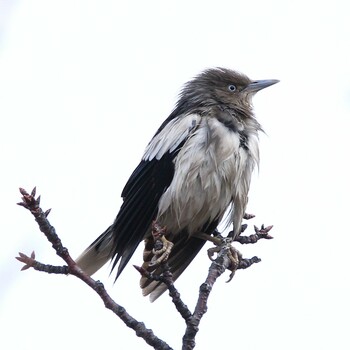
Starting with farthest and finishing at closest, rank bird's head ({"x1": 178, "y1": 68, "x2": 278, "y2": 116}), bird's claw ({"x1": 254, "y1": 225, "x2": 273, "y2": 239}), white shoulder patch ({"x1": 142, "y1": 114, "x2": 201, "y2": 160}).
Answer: bird's head ({"x1": 178, "y1": 68, "x2": 278, "y2": 116}), white shoulder patch ({"x1": 142, "y1": 114, "x2": 201, "y2": 160}), bird's claw ({"x1": 254, "y1": 225, "x2": 273, "y2": 239})

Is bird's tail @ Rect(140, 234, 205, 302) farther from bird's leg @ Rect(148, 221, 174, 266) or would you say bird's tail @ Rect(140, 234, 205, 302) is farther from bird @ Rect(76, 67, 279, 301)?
bird's leg @ Rect(148, 221, 174, 266)

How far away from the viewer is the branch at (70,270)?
12.3 feet

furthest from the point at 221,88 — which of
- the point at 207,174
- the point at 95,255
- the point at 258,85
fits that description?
the point at 95,255

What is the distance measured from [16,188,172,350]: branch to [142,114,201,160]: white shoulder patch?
222 cm

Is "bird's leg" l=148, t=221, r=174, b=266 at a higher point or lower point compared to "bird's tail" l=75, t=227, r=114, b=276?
lower

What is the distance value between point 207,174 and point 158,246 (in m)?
1.25

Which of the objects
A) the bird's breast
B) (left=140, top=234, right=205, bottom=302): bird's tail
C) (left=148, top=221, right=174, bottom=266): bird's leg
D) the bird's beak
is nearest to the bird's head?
the bird's beak

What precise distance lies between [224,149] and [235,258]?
2.94 ft

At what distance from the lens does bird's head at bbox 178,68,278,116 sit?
669 centimetres

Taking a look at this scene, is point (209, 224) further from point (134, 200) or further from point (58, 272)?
point (58, 272)

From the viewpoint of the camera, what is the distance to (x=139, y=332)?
3.89 m

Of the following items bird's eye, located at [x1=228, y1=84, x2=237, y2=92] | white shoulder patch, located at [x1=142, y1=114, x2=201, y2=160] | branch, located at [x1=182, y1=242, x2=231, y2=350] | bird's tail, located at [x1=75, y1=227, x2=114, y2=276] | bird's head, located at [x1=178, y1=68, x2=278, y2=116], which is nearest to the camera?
branch, located at [x1=182, y1=242, x2=231, y2=350]

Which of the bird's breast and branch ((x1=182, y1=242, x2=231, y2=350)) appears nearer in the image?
branch ((x1=182, y1=242, x2=231, y2=350))

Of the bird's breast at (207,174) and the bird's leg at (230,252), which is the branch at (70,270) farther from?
the bird's breast at (207,174)
